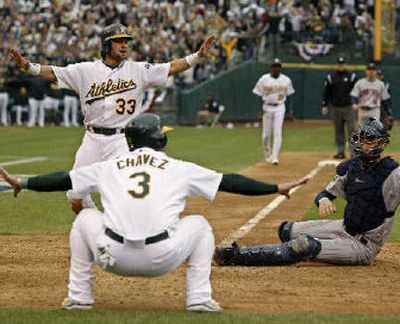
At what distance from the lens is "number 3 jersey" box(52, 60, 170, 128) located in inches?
407

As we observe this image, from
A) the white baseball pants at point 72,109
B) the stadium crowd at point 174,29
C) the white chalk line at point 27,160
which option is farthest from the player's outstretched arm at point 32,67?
the white baseball pants at point 72,109

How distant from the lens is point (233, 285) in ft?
27.3

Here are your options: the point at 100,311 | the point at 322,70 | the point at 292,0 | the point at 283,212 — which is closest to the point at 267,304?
the point at 100,311

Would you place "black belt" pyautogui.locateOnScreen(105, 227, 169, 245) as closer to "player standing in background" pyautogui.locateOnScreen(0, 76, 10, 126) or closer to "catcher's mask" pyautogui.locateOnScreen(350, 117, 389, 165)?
"catcher's mask" pyautogui.locateOnScreen(350, 117, 389, 165)

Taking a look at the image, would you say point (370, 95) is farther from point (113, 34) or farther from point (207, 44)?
point (113, 34)

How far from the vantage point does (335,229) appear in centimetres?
930

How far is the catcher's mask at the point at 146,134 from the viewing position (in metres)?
7.11

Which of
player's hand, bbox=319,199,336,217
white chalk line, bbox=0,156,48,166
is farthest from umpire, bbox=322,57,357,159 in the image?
player's hand, bbox=319,199,336,217

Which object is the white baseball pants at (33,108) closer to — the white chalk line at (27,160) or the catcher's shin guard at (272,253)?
the white chalk line at (27,160)

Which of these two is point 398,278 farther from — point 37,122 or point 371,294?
point 37,122

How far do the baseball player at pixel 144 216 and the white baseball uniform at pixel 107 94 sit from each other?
3075 millimetres

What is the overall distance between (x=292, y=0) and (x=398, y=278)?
3176cm

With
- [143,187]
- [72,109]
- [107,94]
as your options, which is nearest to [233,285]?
[143,187]

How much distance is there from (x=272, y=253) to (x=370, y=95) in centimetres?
1292
